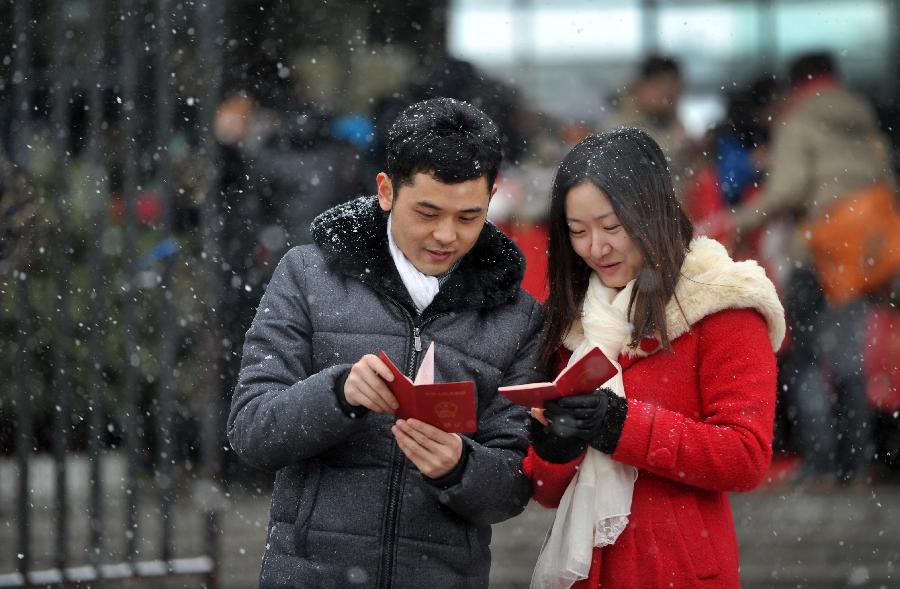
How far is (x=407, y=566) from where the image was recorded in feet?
10.0

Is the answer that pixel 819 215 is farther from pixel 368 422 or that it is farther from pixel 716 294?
pixel 368 422

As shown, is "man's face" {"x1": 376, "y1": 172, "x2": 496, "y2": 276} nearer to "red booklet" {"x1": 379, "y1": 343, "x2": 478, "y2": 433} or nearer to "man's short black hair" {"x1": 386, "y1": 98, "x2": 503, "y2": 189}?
"man's short black hair" {"x1": 386, "y1": 98, "x2": 503, "y2": 189}

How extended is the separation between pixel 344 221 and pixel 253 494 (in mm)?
4547

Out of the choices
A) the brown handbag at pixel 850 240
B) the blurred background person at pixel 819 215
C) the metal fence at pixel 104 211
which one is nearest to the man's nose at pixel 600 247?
the metal fence at pixel 104 211

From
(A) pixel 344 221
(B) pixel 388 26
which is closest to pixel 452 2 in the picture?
(B) pixel 388 26

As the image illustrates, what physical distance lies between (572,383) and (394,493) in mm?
544

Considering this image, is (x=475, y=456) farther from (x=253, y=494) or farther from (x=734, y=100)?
(x=734, y=100)

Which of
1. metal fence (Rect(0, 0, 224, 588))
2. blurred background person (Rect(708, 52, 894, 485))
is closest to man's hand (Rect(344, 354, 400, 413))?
metal fence (Rect(0, 0, 224, 588))

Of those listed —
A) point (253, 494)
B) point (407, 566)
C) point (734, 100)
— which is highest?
point (734, 100)

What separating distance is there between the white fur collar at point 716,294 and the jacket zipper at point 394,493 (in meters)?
0.47

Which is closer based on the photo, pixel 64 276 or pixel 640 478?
pixel 640 478

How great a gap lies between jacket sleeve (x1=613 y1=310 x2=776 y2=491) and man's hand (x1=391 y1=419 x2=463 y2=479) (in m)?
0.36

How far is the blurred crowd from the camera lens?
6.74 metres

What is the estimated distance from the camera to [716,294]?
120 inches
